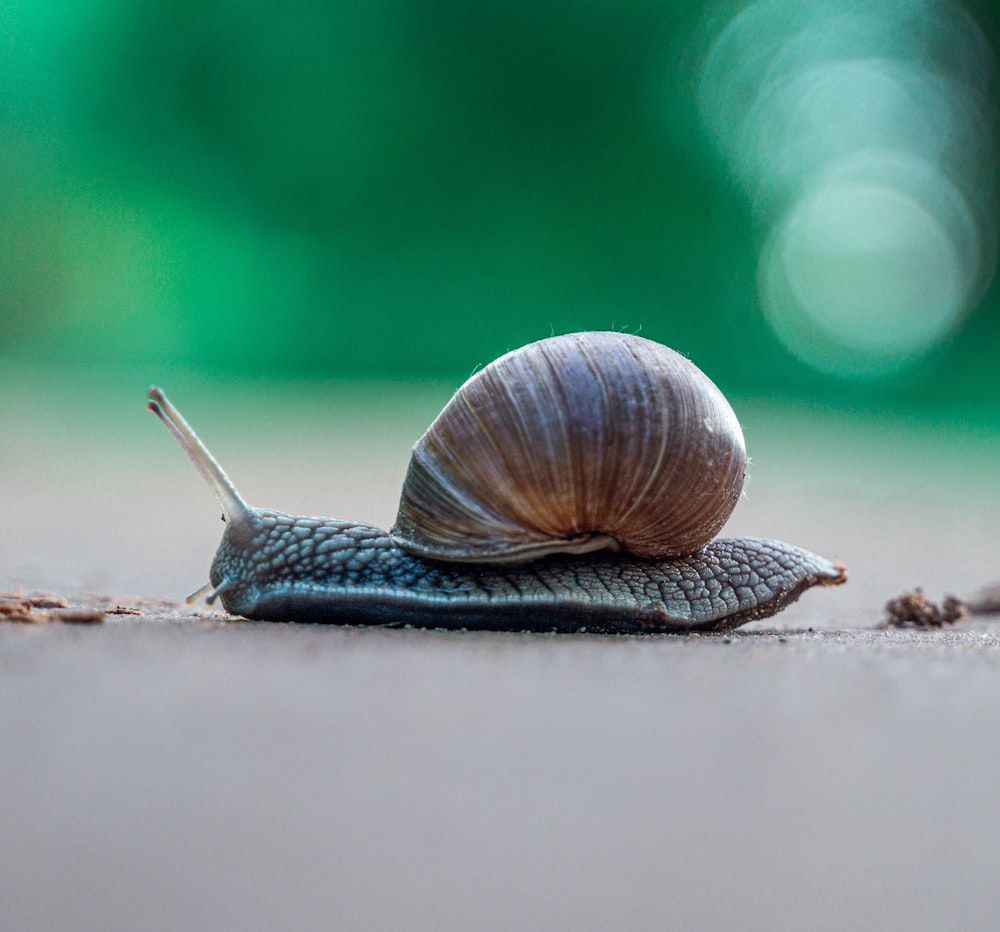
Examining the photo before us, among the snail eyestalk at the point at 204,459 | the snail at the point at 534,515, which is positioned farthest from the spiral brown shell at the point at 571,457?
the snail eyestalk at the point at 204,459

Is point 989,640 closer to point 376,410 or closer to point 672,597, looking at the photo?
point 672,597

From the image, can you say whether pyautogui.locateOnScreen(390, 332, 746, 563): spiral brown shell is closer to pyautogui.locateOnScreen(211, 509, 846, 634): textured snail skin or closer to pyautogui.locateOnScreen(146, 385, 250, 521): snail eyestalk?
pyautogui.locateOnScreen(211, 509, 846, 634): textured snail skin

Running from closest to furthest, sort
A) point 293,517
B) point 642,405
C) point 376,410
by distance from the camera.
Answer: point 642,405 → point 293,517 → point 376,410

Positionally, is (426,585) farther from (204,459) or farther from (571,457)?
(204,459)

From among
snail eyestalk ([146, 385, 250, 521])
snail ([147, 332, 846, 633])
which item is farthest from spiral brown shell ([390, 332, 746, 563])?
snail eyestalk ([146, 385, 250, 521])

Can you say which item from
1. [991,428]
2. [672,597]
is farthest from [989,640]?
[991,428]

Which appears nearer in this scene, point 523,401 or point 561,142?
point 523,401

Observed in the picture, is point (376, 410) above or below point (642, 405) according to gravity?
above
